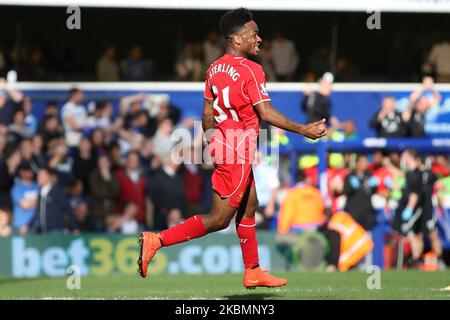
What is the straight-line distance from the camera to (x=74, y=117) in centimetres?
1952

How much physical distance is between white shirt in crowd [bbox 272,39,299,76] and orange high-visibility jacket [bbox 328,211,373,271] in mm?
3301

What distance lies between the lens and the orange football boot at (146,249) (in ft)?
33.7

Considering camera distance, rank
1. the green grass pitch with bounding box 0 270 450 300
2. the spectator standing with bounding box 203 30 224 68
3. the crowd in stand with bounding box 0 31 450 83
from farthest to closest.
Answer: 1. the crowd in stand with bounding box 0 31 450 83
2. the spectator standing with bounding box 203 30 224 68
3. the green grass pitch with bounding box 0 270 450 300

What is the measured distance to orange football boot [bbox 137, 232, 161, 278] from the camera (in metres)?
10.3

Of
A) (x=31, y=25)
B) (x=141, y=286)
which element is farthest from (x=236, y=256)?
(x=31, y=25)

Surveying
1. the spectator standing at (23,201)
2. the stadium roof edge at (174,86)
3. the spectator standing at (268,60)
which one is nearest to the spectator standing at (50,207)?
the spectator standing at (23,201)

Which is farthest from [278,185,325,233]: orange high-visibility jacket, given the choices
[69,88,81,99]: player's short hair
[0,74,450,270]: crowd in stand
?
[69,88,81,99]: player's short hair

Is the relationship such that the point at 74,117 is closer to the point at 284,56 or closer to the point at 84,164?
the point at 84,164

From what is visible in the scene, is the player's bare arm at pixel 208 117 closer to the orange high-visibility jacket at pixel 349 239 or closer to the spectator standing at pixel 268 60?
the orange high-visibility jacket at pixel 349 239

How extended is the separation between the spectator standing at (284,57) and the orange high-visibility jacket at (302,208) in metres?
2.67

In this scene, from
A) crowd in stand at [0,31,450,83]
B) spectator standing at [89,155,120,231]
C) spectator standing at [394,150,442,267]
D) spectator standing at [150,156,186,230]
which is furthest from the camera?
crowd in stand at [0,31,450,83]

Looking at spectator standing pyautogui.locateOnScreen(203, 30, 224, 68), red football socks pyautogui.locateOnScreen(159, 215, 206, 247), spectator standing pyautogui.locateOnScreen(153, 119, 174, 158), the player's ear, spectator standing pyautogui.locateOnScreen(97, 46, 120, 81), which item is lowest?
red football socks pyautogui.locateOnScreen(159, 215, 206, 247)

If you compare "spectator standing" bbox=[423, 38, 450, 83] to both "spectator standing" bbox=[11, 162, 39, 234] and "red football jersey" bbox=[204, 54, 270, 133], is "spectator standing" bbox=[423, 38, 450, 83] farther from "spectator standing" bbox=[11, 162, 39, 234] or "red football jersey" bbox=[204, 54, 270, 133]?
"red football jersey" bbox=[204, 54, 270, 133]

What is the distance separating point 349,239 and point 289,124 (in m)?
8.03
